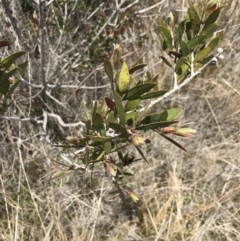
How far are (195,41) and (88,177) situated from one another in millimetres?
1011

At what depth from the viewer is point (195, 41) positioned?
2.99 feet

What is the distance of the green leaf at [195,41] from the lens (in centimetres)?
90

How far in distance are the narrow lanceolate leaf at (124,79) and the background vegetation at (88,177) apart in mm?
720

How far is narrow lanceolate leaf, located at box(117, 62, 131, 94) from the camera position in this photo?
31.1 inches

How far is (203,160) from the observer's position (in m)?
1.85

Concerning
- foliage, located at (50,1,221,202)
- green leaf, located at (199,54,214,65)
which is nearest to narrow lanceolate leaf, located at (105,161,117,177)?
foliage, located at (50,1,221,202)

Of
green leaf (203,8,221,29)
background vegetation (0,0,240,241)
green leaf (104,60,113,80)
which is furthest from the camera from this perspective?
background vegetation (0,0,240,241)

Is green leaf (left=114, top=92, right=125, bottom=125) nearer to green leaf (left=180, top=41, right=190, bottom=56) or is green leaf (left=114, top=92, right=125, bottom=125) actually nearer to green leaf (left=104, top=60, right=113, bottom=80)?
green leaf (left=104, top=60, right=113, bottom=80)

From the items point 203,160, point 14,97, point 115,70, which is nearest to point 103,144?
point 115,70

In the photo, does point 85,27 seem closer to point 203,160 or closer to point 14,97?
point 14,97

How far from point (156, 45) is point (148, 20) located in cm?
13

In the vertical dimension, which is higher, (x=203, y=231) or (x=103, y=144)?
(x=103, y=144)

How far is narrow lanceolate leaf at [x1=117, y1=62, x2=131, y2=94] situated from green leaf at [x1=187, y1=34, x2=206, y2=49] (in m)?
0.20

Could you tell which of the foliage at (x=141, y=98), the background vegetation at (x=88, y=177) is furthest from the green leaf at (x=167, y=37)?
the background vegetation at (x=88, y=177)
